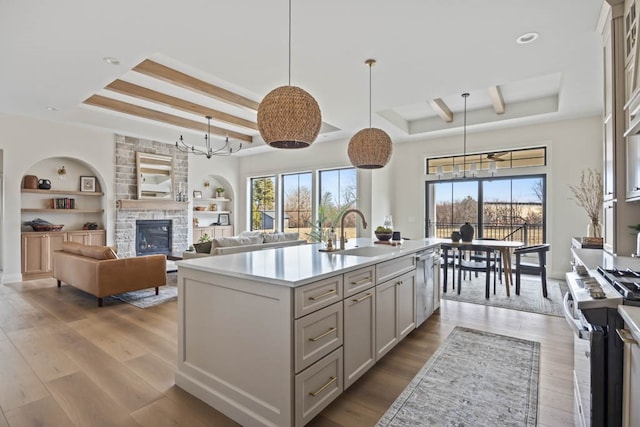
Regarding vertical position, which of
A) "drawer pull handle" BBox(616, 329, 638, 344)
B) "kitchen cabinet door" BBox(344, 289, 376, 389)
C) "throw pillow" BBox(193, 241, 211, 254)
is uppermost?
"drawer pull handle" BBox(616, 329, 638, 344)

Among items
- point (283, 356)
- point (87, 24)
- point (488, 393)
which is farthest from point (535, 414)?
point (87, 24)

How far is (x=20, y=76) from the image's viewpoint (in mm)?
4004

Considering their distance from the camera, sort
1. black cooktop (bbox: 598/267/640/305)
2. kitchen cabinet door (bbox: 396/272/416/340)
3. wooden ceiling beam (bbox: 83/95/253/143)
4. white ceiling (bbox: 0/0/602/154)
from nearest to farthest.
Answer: black cooktop (bbox: 598/267/640/305), white ceiling (bbox: 0/0/602/154), kitchen cabinet door (bbox: 396/272/416/340), wooden ceiling beam (bbox: 83/95/253/143)

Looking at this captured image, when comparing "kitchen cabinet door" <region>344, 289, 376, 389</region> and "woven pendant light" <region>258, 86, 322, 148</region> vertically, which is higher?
"woven pendant light" <region>258, 86, 322, 148</region>

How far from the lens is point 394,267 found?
276 centimetres

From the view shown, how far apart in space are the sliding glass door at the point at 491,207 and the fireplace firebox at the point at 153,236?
20.6 feet

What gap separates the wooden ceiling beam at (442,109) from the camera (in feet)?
17.7

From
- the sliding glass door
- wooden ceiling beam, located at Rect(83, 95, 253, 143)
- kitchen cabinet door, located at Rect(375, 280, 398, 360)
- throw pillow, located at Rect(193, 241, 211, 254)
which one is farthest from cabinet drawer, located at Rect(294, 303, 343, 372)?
wooden ceiling beam, located at Rect(83, 95, 253, 143)

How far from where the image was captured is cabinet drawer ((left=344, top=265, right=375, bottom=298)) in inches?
84.2

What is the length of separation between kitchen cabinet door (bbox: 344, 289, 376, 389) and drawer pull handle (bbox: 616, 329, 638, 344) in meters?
1.32

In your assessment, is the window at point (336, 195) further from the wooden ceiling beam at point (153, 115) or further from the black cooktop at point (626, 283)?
the black cooktop at point (626, 283)

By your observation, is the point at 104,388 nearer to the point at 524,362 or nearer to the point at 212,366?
the point at 212,366

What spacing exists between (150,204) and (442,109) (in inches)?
260

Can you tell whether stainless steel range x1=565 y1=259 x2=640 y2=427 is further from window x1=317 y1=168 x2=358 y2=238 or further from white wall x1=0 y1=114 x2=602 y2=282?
window x1=317 y1=168 x2=358 y2=238
